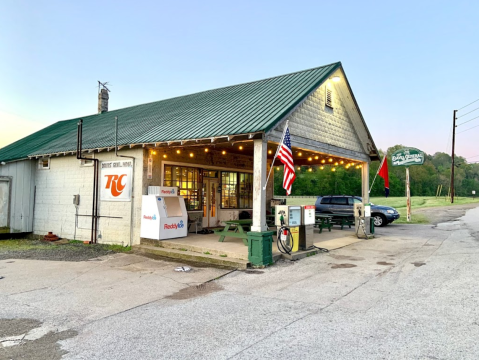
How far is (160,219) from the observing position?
35.8 feet

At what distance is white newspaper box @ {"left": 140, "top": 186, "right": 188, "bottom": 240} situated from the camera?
1095 cm

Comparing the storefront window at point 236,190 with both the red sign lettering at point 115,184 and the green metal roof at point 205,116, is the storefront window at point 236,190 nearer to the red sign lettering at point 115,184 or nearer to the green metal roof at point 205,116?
the green metal roof at point 205,116

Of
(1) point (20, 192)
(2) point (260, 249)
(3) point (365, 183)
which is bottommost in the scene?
(2) point (260, 249)

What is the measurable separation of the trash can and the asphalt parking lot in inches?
12.9

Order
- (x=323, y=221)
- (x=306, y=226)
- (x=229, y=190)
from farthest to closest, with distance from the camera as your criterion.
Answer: (x=229, y=190), (x=323, y=221), (x=306, y=226)

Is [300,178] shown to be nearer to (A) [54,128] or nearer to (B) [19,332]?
(A) [54,128]

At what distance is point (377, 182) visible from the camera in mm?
70750

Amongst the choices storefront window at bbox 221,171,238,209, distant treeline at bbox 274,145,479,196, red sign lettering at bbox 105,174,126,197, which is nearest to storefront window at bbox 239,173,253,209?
storefront window at bbox 221,171,238,209

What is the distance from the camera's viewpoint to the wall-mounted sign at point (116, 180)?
39.4 ft

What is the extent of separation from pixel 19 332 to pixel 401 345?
497 cm

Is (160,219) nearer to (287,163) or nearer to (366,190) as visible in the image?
(287,163)

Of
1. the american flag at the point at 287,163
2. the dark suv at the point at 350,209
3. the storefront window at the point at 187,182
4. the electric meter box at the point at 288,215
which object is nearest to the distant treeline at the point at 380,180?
the dark suv at the point at 350,209

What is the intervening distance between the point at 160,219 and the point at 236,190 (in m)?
5.96

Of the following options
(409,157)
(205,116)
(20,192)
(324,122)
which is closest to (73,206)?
(20,192)
